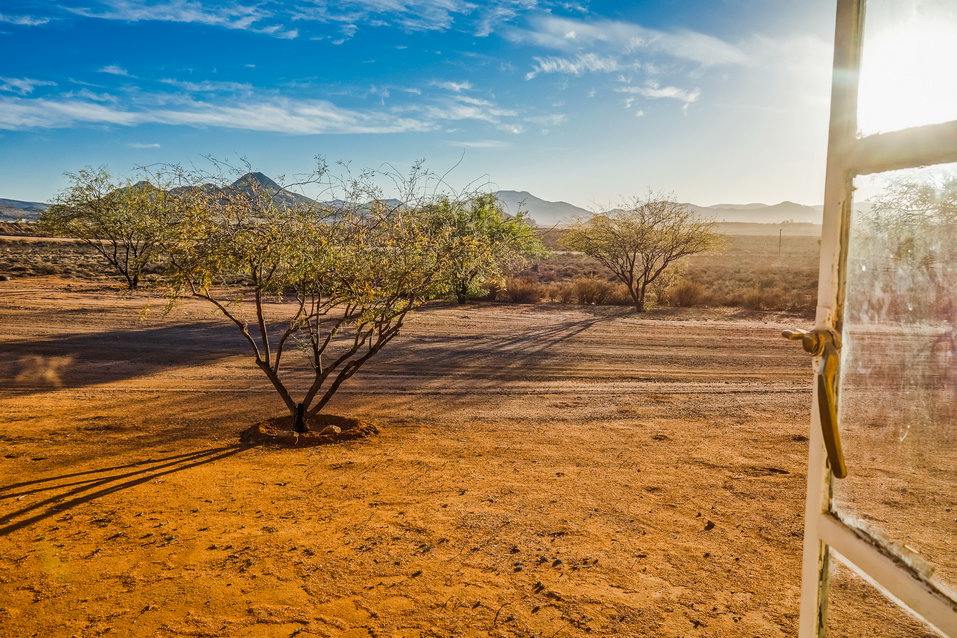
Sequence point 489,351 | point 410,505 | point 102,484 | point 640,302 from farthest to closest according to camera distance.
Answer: point 640,302, point 489,351, point 102,484, point 410,505

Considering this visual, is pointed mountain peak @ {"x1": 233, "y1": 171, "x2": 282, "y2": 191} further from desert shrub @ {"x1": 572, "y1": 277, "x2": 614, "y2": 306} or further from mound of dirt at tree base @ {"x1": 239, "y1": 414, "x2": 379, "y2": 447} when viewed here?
desert shrub @ {"x1": 572, "y1": 277, "x2": 614, "y2": 306}

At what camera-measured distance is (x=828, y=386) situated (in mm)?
1396

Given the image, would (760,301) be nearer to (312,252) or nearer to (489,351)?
(489,351)

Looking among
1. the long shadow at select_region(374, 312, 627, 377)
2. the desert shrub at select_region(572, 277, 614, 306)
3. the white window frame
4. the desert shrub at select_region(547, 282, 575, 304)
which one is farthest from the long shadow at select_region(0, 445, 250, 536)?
the desert shrub at select_region(572, 277, 614, 306)

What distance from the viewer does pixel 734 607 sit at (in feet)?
13.2

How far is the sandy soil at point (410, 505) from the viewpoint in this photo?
388 cm

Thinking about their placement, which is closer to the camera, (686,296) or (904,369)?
(904,369)

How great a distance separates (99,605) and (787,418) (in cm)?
894

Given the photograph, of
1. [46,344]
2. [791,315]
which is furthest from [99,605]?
[791,315]

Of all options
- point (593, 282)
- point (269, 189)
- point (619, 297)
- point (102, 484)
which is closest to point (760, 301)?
point (619, 297)

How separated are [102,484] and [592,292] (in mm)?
22166

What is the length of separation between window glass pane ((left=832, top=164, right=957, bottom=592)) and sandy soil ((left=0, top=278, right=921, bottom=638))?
0.24m

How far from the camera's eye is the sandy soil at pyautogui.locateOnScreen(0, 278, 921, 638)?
12.7ft

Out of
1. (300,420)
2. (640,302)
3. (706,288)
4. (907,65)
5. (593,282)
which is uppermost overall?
(907,65)
